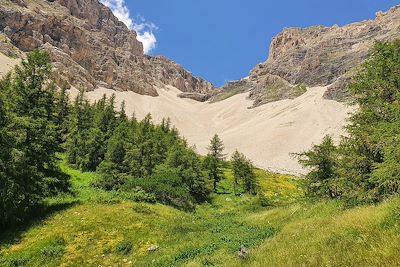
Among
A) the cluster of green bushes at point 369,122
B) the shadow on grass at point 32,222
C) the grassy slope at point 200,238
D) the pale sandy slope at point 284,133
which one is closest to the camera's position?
the grassy slope at point 200,238

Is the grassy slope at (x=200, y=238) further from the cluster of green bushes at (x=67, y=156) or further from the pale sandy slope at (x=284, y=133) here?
the pale sandy slope at (x=284, y=133)

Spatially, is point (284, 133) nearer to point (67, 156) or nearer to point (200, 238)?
point (67, 156)

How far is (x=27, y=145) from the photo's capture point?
2648cm

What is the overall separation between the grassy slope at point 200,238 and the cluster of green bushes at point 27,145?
156cm

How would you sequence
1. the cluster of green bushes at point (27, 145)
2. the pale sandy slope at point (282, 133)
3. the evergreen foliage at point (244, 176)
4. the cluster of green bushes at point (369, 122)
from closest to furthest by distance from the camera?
1. the cluster of green bushes at point (369, 122)
2. the cluster of green bushes at point (27, 145)
3. the evergreen foliage at point (244, 176)
4. the pale sandy slope at point (282, 133)

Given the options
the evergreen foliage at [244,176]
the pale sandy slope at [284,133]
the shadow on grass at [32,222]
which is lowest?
the shadow on grass at [32,222]

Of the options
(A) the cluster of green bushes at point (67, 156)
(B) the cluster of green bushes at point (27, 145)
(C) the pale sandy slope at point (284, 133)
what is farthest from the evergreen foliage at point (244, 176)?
(C) the pale sandy slope at point (284, 133)

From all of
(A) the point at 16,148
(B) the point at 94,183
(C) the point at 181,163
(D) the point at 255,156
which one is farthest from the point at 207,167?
(D) the point at 255,156

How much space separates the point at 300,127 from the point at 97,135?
117 meters

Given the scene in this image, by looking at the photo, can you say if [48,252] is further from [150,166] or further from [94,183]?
[150,166]

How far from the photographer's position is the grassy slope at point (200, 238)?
878 cm

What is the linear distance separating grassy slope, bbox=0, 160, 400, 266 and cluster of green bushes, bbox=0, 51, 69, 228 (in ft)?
5.11

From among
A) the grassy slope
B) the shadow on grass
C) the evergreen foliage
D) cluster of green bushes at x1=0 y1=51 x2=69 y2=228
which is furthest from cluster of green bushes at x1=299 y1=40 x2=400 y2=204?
the evergreen foliage

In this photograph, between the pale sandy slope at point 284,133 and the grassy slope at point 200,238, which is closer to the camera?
the grassy slope at point 200,238
